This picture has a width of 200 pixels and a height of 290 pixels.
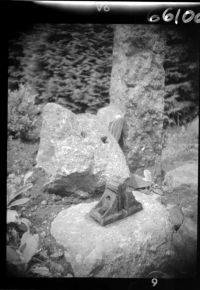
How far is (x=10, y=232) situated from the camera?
8.11ft

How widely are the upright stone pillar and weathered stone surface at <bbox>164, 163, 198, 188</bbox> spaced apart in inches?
7.7

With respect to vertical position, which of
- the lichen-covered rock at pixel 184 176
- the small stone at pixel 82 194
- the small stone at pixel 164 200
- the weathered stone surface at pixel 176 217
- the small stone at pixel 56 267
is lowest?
the small stone at pixel 56 267

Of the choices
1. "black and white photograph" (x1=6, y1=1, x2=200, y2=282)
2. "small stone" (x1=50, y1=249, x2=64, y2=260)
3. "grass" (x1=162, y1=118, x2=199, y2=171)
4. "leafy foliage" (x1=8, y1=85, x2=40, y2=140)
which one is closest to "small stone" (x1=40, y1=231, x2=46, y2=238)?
"black and white photograph" (x1=6, y1=1, x2=200, y2=282)

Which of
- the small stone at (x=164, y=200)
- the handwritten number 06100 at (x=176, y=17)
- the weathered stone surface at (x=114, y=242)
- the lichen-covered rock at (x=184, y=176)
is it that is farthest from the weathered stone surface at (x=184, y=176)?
the handwritten number 06100 at (x=176, y=17)

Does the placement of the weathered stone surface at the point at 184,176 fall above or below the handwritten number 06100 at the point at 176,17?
below

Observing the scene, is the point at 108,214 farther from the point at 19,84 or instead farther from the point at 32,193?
the point at 19,84

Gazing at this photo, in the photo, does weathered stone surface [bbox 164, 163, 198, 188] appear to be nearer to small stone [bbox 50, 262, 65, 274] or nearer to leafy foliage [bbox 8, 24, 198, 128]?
leafy foliage [bbox 8, 24, 198, 128]

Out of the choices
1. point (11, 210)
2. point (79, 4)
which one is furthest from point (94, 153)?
point (79, 4)

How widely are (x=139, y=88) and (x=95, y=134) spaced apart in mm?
532

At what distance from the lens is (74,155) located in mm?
2480

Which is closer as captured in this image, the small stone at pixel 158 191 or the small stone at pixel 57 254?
the small stone at pixel 57 254

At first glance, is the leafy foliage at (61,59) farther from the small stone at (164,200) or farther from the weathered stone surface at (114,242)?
the small stone at (164,200)

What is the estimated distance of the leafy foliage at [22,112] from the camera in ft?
8.12


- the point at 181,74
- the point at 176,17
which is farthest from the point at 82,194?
the point at 176,17
